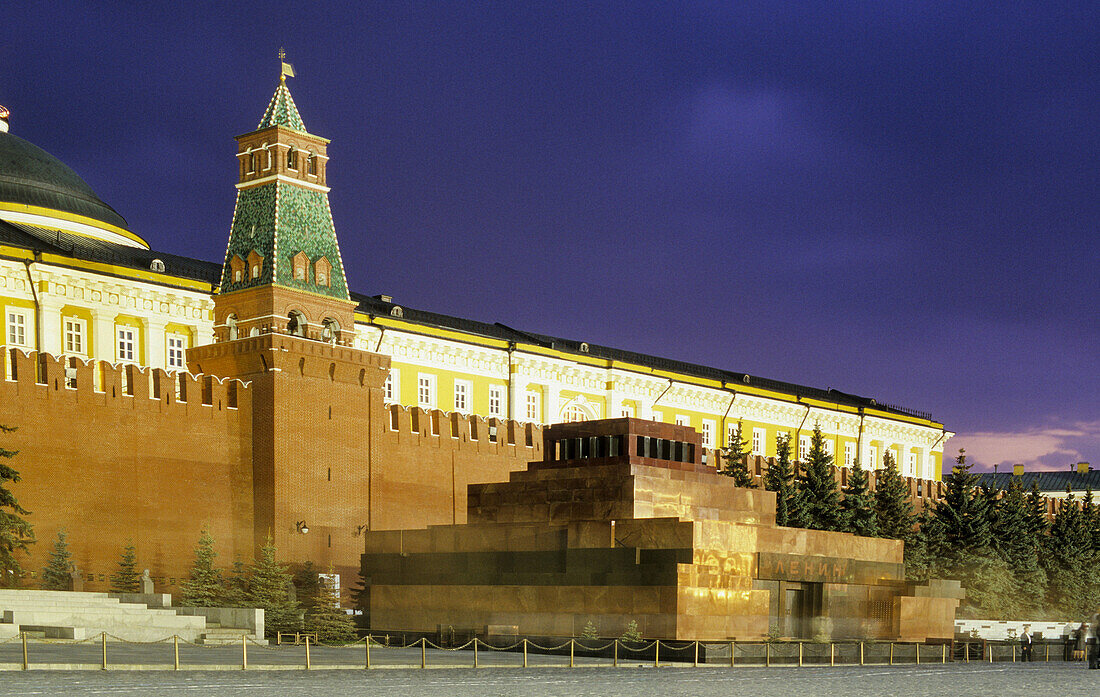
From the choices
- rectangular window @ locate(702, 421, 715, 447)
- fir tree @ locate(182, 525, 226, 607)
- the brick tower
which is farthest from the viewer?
rectangular window @ locate(702, 421, 715, 447)

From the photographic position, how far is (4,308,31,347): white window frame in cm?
3581

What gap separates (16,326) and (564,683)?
2227 cm

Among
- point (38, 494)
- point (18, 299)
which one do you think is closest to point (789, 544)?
point (38, 494)

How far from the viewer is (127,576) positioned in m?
28.5

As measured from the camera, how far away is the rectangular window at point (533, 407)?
47.3m

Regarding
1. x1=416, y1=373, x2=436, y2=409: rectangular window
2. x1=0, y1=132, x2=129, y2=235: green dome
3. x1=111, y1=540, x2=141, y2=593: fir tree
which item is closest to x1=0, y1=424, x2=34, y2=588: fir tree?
x1=111, y1=540, x2=141, y2=593: fir tree

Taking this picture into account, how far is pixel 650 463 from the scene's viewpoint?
99.8ft

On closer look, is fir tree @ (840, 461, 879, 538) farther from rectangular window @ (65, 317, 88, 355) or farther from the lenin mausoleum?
rectangular window @ (65, 317, 88, 355)

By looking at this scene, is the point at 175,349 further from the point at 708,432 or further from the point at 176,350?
the point at 708,432

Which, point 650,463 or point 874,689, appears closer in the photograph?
point 874,689

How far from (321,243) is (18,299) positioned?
8.17 meters

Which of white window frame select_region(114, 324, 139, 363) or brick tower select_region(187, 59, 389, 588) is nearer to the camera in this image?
brick tower select_region(187, 59, 389, 588)

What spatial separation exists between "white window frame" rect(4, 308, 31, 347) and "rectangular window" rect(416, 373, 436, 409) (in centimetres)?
1212

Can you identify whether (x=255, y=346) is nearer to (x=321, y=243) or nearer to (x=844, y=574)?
(x=321, y=243)
